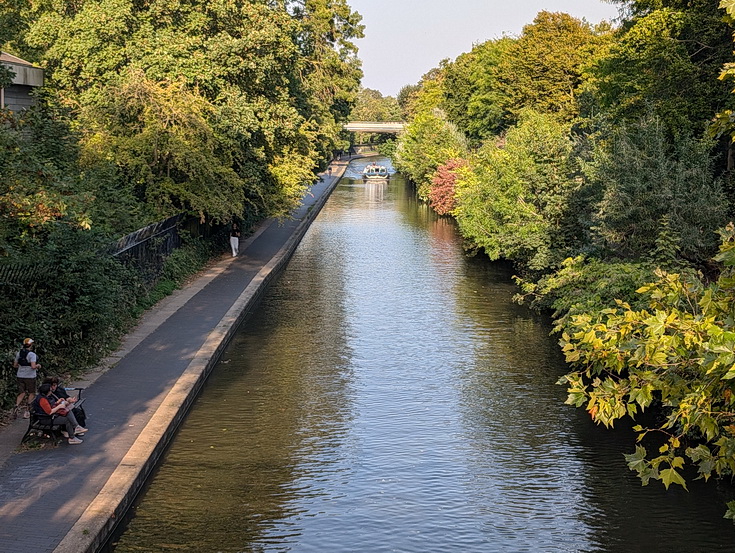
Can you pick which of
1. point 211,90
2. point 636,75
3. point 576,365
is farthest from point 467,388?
point 211,90

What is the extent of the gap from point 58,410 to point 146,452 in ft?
4.82

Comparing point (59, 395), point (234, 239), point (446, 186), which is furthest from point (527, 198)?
point (446, 186)

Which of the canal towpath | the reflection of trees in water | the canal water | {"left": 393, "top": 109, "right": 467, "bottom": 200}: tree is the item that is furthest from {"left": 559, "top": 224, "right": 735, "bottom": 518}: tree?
{"left": 393, "top": 109, "right": 467, "bottom": 200}: tree

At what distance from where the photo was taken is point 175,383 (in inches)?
719

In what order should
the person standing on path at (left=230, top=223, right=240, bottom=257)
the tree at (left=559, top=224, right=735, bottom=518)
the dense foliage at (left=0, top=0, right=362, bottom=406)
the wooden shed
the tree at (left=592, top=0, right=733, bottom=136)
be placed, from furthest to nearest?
1. the person standing on path at (left=230, top=223, right=240, bottom=257)
2. the tree at (left=592, top=0, right=733, bottom=136)
3. the wooden shed
4. the dense foliage at (left=0, top=0, right=362, bottom=406)
5. the tree at (left=559, top=224, right=735, bottom=518)

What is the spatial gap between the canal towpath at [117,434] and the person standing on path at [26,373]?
15.2 inches

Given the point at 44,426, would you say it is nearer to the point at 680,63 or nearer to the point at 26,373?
the point at 26,373

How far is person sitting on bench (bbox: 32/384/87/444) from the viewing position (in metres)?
14.1

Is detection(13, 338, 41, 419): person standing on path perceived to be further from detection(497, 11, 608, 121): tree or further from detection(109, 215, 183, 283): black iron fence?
detection(497, 11, 608, 121): tree

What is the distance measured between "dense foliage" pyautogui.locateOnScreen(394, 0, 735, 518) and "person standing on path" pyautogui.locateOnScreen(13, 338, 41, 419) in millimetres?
8539

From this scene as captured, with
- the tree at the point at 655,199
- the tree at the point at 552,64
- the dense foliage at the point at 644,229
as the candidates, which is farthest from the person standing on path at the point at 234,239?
the tree at the point at 552,64

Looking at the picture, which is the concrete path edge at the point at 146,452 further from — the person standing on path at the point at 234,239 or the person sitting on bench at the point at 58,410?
the person standing on path at the point at 234,239

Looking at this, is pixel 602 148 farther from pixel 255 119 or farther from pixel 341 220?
pixel 341 220

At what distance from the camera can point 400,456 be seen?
54.0 feet
